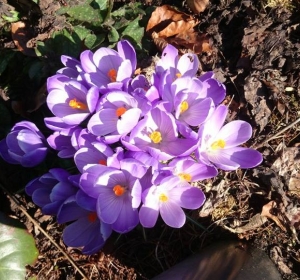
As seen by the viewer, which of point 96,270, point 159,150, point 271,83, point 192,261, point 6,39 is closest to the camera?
point 159,150

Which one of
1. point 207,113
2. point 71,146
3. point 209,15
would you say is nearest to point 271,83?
point 209,15

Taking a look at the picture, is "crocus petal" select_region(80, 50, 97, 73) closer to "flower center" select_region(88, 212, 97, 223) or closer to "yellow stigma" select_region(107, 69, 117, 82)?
"yellow stigma" select_region(107, 69, 117, 82)

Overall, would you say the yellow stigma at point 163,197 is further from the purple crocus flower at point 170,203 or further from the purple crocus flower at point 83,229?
the purple crocus flower at point 83,229

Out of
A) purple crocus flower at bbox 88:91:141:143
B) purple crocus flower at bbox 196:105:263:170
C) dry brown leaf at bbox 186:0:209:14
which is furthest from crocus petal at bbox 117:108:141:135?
dry brown leaf at bbox 186:0:209:14

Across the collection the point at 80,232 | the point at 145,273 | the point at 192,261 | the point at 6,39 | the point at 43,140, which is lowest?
the point at 145,273

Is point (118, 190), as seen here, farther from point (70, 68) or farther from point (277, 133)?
point (277, 133)

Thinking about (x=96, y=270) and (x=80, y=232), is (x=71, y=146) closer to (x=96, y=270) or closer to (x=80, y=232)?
(x=80, y=232)
